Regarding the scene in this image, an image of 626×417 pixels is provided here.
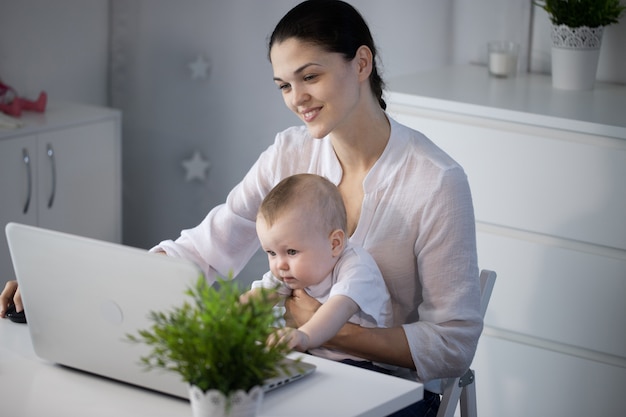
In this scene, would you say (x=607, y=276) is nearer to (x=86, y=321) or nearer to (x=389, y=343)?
(x=389, y=343)

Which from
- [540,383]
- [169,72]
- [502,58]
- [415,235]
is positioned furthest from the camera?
[169,72]

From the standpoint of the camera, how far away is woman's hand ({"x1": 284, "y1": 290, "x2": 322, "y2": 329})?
1935 mm

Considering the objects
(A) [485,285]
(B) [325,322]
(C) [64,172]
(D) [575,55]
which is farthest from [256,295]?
(C) [64,172]

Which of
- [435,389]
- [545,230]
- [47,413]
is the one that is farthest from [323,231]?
[545,230]

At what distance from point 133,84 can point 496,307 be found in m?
1.97

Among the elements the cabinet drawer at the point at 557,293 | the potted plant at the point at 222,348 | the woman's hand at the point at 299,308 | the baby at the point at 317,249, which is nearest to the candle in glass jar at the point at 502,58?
the cabinet drawer at the point at 557,293

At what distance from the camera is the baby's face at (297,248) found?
1922 mm

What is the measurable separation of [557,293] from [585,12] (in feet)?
2.67

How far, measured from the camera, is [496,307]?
2.89 meters

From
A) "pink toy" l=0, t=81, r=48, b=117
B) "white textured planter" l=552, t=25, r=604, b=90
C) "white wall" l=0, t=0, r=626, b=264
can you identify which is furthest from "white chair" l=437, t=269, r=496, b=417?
"pink toy" l=0, t=81, r=48, b=117

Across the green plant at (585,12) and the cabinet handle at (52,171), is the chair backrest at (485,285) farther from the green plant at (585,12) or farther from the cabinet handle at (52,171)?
the cabinet handle at (52,171)

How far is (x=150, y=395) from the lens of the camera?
5.07 feet

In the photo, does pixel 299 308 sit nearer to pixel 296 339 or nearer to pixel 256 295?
pixel 296 339

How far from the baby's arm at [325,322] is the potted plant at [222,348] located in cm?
36
